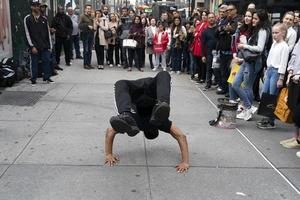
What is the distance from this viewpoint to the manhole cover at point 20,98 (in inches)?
307

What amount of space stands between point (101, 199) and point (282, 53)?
11.5ft

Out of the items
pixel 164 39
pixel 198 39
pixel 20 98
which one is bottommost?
pixel 20 98

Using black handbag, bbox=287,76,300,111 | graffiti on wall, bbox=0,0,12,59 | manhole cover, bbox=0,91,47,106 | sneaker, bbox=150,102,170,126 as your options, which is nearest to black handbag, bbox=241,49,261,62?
black handbag, bbox=287,76,300,111

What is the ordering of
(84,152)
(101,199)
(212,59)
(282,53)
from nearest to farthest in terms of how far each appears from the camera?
(101,199) → (84,152) → (282,53) → (212,59)

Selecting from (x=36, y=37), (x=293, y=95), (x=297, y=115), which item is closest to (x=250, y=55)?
(x=293, y=95)

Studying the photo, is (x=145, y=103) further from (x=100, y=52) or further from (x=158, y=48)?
(x=100, y=52)

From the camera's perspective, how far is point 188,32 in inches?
462

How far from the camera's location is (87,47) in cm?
1245

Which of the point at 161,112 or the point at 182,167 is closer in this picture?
the point at 161,112

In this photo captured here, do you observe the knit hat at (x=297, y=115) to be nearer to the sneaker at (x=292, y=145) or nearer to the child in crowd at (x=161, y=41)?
the sneaker at (x=292, y=145)

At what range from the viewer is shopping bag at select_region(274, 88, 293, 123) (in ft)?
18.8

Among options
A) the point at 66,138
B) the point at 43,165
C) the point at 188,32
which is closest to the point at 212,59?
the point at 188,32

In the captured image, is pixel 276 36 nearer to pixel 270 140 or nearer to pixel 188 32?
pixel 270 140

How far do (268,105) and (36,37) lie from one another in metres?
5.46
